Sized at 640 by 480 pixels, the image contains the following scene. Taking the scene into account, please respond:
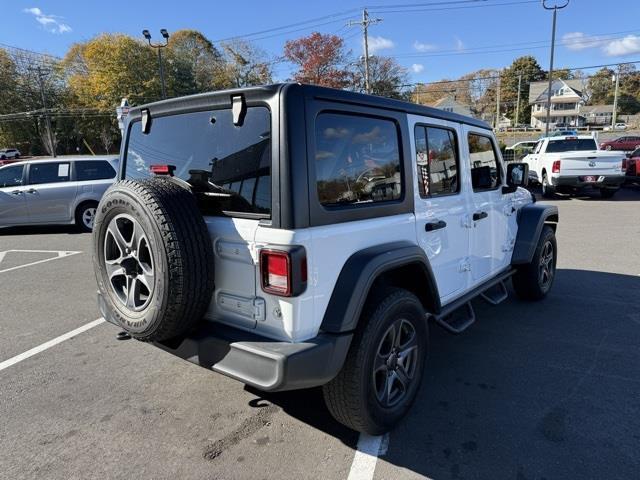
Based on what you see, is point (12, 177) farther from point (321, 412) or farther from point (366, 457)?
point (366, 457)

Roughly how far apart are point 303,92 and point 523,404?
2.47m

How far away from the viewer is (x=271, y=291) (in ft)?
7.12

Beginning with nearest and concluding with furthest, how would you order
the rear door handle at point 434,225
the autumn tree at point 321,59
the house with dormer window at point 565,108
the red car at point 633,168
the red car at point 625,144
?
the rear door handle at point 434,225 < the red car at point 633,168 < the red car at point 625,144 < the autumn tree at point 321,59 < the house with dormer window at point 565,108

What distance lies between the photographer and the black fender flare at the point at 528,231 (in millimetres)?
4441

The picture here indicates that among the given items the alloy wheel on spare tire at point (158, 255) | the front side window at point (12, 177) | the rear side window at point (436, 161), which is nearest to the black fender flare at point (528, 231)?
the rear side window at point (436, 161)

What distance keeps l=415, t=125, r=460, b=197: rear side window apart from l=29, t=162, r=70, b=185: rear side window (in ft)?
30.9

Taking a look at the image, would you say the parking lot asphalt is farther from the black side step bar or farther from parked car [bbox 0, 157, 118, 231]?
parked car [bbox 0, 157, 118, 231]

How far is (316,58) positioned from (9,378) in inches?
1987

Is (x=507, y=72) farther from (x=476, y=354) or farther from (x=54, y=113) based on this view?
(x=476, y=354)

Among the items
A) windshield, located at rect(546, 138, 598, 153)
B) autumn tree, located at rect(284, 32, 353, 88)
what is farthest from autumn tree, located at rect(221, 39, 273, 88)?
windshield, located at rect(546, 138, 598, 153)

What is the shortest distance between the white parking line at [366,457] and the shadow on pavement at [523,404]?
2.0 inches

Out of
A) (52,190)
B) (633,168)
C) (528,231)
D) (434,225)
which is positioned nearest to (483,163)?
(528,231)

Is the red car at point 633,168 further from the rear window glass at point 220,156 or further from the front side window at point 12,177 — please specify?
the front side window at point 12,177

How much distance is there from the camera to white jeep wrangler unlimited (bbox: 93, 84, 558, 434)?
7.02 feet
